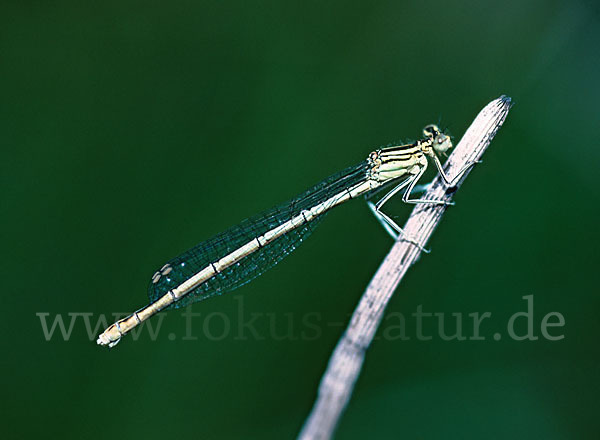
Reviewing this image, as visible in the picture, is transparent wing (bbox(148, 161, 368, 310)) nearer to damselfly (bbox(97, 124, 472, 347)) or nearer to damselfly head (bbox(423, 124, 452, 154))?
damselfly (bbox(97, 124, 472, 347))

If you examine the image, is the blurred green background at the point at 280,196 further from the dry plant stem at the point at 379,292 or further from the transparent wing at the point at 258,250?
the dry plant stem at the point at 379,292

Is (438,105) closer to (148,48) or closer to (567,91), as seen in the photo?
(567,91)

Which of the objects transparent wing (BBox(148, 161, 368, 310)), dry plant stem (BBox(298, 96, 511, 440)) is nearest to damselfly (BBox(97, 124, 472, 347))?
transparent wing (BBox(148, 161, 368, 310))

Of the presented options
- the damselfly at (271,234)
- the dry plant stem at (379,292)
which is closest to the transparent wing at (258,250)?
the damselfly at (271,234)

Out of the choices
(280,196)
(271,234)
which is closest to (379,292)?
(271,234)

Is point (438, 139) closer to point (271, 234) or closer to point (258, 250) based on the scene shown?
point (271, 234)

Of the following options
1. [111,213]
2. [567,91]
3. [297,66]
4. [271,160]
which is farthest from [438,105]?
[111,213]

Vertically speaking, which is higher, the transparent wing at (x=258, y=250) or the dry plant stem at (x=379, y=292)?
the transparent wing at (x=258, y=250)
